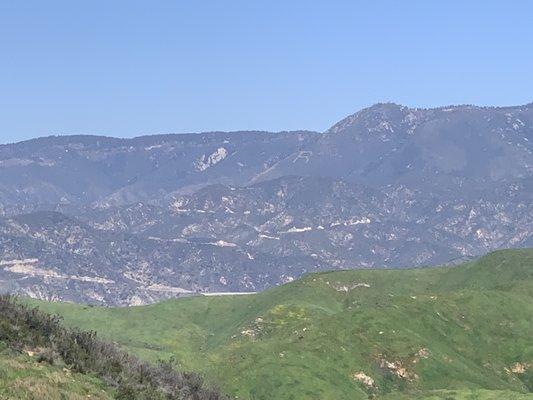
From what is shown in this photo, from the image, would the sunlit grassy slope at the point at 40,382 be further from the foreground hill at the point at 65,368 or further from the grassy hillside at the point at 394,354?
the grassy hillside at the point at 394,354

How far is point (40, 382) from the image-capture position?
41.8 m

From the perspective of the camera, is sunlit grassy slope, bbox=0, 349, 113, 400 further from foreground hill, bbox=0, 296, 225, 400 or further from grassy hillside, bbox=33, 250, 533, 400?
grassy hillside, bbox=33, 250, 533, 400

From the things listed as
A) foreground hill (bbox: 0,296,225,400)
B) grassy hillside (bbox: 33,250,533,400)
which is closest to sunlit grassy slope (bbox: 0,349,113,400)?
foreground hill (bbox: 0,296,225,400)

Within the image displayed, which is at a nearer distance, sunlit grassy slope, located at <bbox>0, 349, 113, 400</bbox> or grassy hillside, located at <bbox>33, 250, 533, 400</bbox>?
sunlit grassy slope, located at <bbox>0, 349, 113, 400</bbox>

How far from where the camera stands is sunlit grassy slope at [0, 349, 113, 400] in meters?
40.6

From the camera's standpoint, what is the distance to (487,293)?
530 feet

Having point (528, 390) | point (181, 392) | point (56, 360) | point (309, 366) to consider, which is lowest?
point (528, 390)

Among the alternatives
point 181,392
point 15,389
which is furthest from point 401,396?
point 15,389

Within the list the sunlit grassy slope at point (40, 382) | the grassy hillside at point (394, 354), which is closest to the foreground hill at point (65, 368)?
the sunlit grassy slope at point (40, 382)

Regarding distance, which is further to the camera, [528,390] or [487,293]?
[487,293]

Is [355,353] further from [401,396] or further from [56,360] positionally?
[56,360]

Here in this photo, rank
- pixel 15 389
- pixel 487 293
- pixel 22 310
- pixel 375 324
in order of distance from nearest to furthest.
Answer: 1. pixel 15 389
2. pixel 22 310
3. pixel 375 324
4. pixel 487 293

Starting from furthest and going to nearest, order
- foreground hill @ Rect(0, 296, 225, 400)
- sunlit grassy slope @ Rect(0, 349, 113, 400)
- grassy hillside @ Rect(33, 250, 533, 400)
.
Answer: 1. grassy hillside @ Rect(33, 250, 533, 400)
2. foreground hill @ Rect(0, 296, 225, 400)
3. sunlit grassy slope @ Rect(0, 349, 113, 400)

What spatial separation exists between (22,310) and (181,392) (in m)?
10.8
